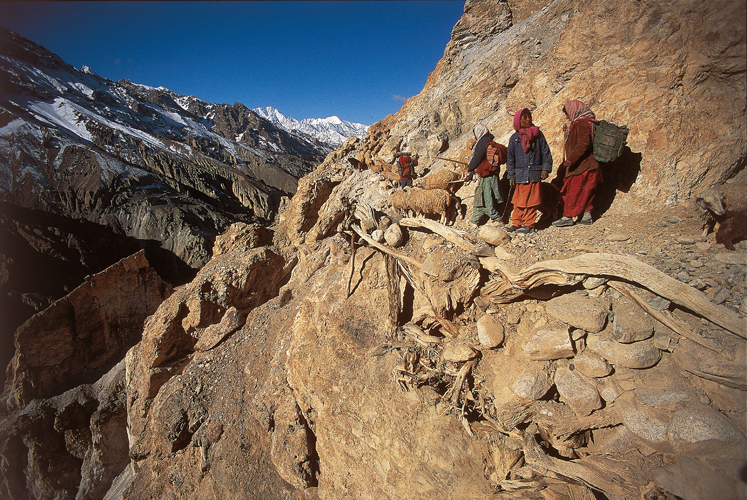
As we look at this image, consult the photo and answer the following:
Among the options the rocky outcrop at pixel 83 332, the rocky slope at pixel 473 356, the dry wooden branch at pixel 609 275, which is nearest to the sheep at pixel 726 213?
the rocky slope at pixel 473 356

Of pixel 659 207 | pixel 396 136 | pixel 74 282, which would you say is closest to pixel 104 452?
pixel 396 136

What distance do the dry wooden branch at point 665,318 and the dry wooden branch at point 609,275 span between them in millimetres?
108

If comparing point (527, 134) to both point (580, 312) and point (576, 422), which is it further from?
point (576, 422)

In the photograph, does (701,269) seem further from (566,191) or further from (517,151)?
(517,151)

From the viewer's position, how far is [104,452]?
10.0m

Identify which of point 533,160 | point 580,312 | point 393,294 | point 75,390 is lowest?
point 75,390

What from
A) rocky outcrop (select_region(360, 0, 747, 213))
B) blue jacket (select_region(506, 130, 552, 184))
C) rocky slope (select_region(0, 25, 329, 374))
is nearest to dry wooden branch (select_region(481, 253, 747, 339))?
blue jacket (select_region(506, 130, 552, 184))

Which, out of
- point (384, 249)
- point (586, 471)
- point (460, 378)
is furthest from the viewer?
point (384, 249)

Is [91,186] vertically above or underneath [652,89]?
above

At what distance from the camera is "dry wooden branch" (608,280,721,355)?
88.5 inches

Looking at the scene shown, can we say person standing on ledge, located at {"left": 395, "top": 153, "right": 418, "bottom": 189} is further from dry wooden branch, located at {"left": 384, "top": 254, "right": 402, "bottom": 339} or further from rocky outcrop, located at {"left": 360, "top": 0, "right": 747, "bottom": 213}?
dry wooden branch, located at {"left": 384, "top": 254, "right": 402, "bottom": 339}

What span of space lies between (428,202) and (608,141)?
2.49m

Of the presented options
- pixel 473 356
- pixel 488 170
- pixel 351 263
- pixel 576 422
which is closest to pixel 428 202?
pixel 488 170

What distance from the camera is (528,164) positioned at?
155 inches
